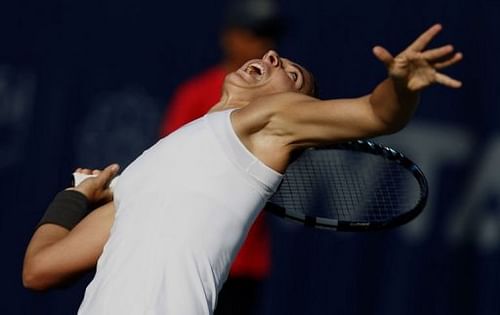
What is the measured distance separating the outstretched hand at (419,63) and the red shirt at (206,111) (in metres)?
1.97

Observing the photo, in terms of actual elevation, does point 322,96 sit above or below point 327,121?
below

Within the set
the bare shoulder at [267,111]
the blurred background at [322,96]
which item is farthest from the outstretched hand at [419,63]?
the blurred background at [322,96]

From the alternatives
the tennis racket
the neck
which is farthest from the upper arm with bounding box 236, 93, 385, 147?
the tennis racket

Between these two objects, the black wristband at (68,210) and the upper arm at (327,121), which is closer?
the upper arm at (327,121)

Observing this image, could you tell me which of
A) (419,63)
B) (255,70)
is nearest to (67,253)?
(255,70)

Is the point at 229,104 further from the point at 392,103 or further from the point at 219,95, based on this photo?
the point at 219,95

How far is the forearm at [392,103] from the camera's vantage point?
2668 mm

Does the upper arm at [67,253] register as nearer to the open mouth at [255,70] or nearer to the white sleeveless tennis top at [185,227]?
the white sleeveless tennis top at [185,227]

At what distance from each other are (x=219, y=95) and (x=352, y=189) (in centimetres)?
69

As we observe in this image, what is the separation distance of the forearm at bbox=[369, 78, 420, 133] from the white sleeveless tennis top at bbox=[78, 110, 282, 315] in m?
0.33

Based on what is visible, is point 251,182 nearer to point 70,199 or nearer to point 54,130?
point 70,199

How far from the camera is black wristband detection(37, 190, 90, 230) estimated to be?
11.0ft

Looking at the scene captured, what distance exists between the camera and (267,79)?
10.8 ft

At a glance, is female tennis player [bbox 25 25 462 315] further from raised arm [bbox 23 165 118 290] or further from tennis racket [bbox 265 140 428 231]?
tennis racket [bbox 265 140 428 231]
